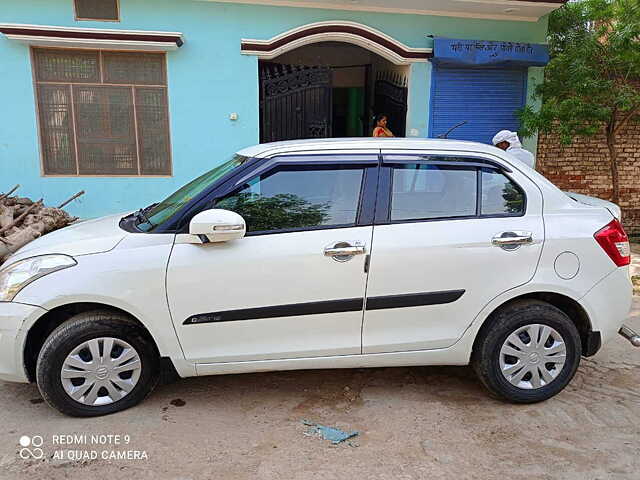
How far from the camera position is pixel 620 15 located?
24.4 feet

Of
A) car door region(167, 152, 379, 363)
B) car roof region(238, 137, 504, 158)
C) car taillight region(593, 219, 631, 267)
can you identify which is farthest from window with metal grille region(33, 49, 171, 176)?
car taillight region(593, 219, 631, 267)

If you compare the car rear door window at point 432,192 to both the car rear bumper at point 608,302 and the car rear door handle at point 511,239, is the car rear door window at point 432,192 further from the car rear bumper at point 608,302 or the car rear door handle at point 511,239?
the car rear bumper at point 608,302

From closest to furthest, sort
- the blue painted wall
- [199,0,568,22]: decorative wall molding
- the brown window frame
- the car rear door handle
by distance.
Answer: the car rear door handle → the brown window frame → the blue painted wall → [199,0,568,22]: decorative wall molding

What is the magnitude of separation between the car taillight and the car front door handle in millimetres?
1528

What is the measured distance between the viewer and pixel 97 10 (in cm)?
758

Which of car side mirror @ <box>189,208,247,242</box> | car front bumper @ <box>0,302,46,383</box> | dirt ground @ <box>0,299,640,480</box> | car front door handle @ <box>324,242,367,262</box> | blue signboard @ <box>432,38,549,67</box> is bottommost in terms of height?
dirt ground @ <box>0,299,640,480</box>

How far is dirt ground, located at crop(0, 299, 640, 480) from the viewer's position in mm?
2781

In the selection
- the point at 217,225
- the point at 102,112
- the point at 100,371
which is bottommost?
the point at 100,371

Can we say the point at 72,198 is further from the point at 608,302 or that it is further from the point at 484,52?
the point at 608,302

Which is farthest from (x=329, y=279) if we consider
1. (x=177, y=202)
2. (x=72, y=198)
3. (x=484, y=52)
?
(x=484, y=52)

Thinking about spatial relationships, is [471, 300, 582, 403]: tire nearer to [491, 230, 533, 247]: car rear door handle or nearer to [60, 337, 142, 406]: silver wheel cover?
[491, 230, 533, 247]: car rear door handle

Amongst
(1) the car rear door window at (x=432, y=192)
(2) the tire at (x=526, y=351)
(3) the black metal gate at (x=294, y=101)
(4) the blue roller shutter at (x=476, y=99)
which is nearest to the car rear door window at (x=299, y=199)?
(1) the car rear door window at (x=432, y=192)
